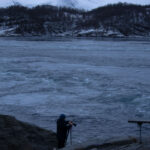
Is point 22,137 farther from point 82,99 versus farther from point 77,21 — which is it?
point 77,21

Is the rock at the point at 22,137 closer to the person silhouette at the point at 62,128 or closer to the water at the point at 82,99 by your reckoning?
the person silhouette at the point at 62,128

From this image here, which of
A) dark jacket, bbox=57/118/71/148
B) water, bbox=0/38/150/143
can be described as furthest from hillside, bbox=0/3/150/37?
dark jacket, bbox=57/118/71/148

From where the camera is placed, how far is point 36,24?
135000 mm

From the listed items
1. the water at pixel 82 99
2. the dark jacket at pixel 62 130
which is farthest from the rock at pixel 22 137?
the water at pixel 82 99

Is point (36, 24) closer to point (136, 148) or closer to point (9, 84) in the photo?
point (9, 84)

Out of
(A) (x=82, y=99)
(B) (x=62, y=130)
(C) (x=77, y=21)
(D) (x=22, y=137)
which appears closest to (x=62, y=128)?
(B) (x=62, y=130)

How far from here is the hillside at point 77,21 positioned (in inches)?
4885

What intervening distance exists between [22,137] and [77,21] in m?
149

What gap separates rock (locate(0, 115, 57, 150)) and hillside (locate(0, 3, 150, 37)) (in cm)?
10728

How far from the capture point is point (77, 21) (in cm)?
15400

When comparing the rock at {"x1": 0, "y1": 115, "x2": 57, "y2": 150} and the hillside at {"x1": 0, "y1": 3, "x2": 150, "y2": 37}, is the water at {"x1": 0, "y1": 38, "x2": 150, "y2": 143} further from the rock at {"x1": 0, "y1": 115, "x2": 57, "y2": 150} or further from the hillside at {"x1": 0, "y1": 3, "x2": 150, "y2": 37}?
the hillside at {"x1": 0, "y1": 3, "x2": 150, "y2": 37}

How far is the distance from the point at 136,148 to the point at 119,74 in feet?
45.1

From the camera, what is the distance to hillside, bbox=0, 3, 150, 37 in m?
124

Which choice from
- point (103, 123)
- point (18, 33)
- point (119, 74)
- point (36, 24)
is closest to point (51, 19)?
point (36, 24)
